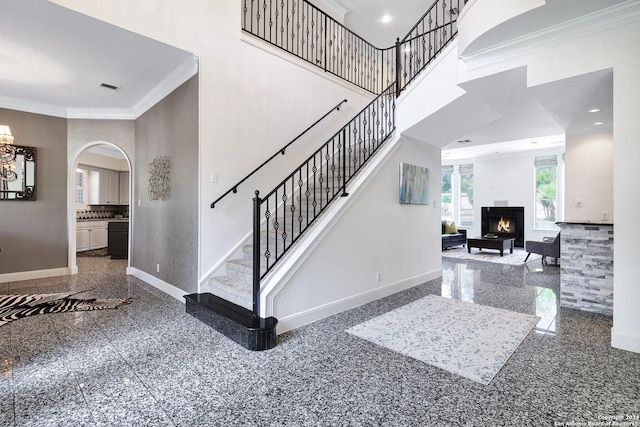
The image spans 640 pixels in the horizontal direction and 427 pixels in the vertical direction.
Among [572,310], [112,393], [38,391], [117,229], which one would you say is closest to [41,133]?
[117,229]

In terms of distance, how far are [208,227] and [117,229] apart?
5283 millimetres

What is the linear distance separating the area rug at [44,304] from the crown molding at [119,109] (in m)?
3.07

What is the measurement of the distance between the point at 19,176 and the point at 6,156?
53.7 inches

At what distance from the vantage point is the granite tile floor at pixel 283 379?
1870 millimetres

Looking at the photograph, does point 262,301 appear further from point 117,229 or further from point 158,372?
point 117,229

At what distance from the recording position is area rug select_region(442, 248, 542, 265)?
771cm

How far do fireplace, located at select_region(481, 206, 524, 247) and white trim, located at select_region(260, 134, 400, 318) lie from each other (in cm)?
866

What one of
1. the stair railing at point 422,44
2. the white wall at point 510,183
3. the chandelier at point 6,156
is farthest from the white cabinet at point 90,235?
the white wall at point 510,183

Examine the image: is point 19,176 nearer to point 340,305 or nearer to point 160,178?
point 160,178

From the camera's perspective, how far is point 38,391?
2109mm

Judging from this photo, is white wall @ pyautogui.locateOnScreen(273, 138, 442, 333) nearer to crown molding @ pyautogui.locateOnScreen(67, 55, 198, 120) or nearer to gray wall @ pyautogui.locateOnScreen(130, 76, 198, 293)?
gray wall @ pyautogui.locateOnScreen(130, 76, 198, 293)

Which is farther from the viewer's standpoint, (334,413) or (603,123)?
(603,123)

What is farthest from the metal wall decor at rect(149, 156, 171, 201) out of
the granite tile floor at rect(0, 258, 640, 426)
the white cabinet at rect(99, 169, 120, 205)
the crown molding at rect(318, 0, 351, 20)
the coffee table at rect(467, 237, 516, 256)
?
the coffee table at rect(467, 237, 516, 256)

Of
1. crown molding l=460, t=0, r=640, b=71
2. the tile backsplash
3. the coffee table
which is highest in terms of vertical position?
Answer: crown molding l=460, t=0, r=640, b=71
